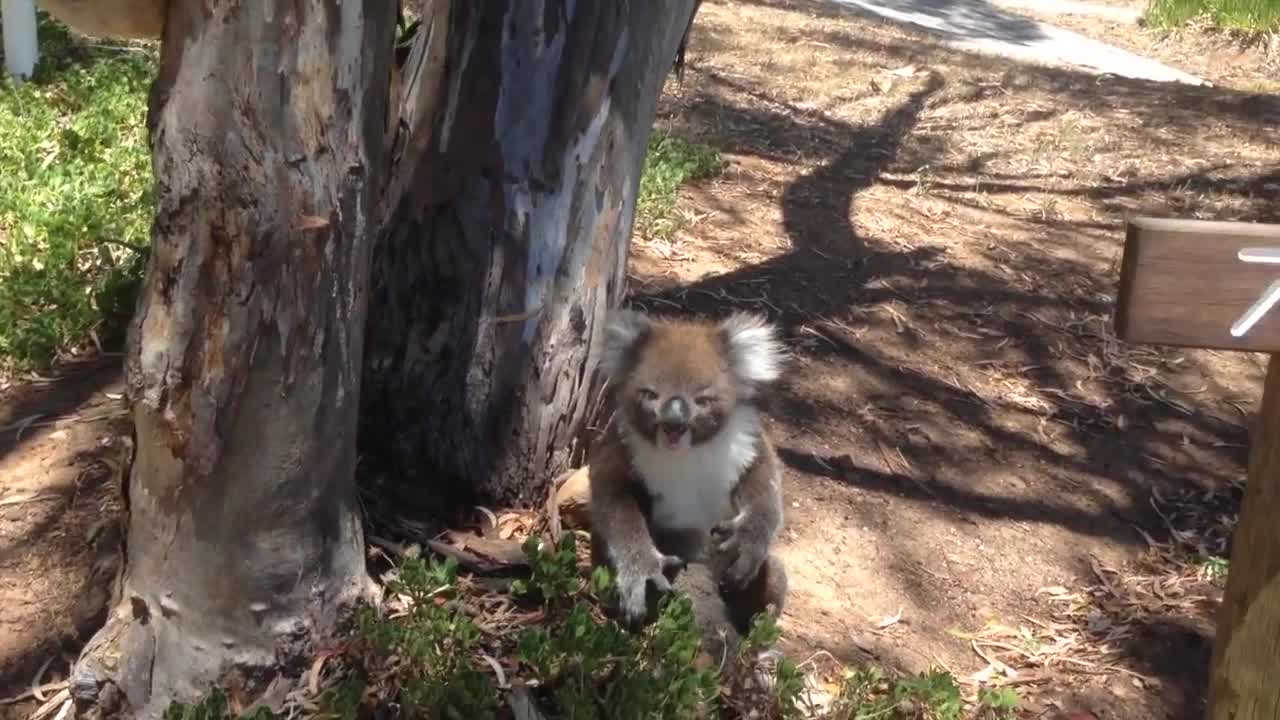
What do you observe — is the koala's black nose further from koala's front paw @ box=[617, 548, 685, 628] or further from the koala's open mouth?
koala's front paw @ box=[617, 548, 685, 628]

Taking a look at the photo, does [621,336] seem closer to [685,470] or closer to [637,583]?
[685,470]

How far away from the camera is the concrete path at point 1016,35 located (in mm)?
11133

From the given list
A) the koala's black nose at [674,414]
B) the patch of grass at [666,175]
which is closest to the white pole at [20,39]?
the patch of grass at [666,175]

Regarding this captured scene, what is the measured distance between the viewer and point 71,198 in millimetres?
5047

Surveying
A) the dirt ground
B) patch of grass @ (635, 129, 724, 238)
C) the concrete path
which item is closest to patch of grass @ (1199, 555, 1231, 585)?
the dirt ground

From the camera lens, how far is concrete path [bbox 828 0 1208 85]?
11133 millimetres

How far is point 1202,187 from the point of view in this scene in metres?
6.99

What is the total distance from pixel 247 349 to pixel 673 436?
1157mm

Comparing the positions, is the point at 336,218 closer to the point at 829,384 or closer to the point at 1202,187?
the point at 829,384

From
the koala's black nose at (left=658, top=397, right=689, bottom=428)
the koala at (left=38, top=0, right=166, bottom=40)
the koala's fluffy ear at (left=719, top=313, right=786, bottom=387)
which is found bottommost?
the koala's black nose at (left=658, top=397, right=689, bottom=428)

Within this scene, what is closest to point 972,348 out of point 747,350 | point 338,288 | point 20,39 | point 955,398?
point 955,398

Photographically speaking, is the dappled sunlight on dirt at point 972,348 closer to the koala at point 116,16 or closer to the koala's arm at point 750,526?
the koala's arm at point 750,526

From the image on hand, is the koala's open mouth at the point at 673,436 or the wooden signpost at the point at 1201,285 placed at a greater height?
the wooden signpost at the point at 1201,285

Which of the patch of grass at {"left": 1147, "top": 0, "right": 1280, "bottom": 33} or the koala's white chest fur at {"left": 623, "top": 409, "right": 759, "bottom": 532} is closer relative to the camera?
the koala's white chest fur at {"left": 623, "top": 409, "right": 759, "bottom": 532}
